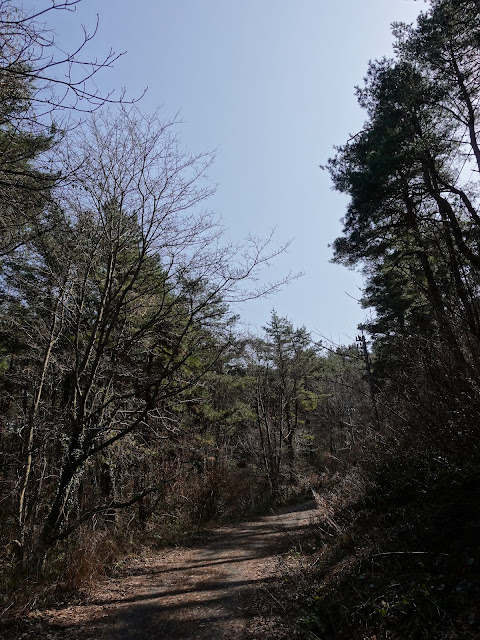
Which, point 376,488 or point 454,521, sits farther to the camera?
point 376,488

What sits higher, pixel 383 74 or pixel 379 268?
pixel 383 74

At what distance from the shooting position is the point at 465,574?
3.62m

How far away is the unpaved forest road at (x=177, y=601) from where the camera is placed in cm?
493

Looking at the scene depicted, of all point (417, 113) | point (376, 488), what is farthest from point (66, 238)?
point (417, 113)

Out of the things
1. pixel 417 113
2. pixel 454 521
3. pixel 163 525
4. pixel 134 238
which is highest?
pixel 417 113

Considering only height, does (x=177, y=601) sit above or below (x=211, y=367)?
below

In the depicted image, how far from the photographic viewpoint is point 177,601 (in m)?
6.10

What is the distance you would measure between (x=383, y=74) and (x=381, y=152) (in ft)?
8.46

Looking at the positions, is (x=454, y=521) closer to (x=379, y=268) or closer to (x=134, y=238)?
(x=134, y=238)

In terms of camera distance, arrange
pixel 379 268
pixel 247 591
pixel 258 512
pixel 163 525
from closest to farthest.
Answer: pixel 247 591
pixel 163 525
pixel 379 268
pixel 258 512

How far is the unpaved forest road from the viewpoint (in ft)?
16.2

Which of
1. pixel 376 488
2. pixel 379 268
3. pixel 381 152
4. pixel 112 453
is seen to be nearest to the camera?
pixel 376 488

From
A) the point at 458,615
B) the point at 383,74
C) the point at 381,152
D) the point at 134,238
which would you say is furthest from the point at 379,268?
the point at 458,615

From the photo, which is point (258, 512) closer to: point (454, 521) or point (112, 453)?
point (112, 453)
